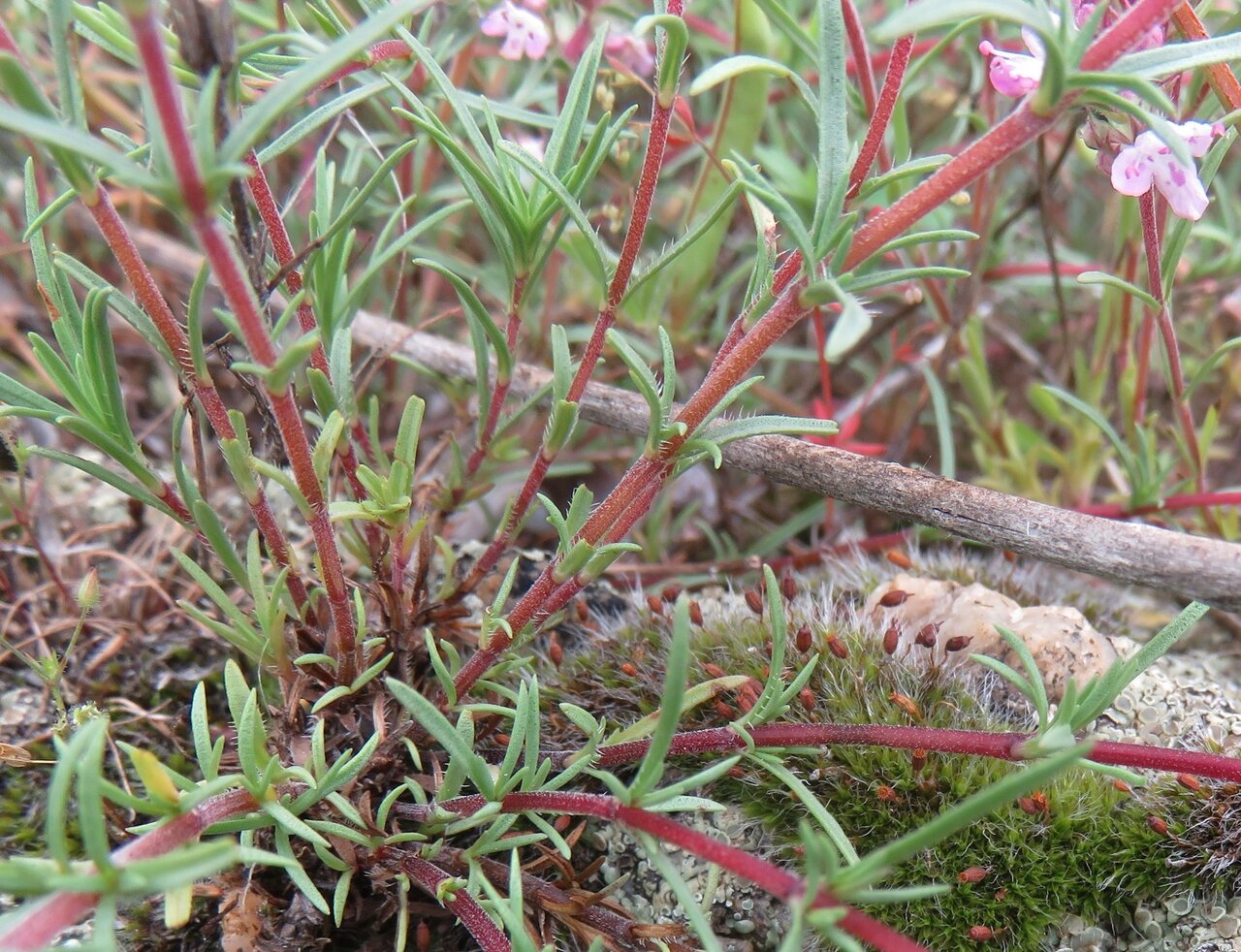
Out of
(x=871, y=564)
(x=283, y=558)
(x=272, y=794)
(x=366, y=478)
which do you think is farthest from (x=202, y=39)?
→ (x=871, y=564)

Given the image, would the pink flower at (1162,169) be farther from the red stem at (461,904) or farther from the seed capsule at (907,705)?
the red stem at (461,904)

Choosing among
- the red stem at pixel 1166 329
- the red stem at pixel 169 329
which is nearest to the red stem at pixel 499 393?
the red stem at pixel 169 329

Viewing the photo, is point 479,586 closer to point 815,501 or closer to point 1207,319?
point 815,501

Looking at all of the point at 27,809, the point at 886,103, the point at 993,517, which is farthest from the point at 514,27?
the point at 27,809

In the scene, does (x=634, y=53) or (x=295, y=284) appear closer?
(x=295, y=284)

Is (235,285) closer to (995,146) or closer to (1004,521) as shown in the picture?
(995,146)

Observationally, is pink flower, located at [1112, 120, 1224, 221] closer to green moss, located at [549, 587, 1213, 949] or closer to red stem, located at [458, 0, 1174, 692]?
red stem, located at [458, 0, 1174, 692]

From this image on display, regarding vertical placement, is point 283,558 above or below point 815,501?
above
